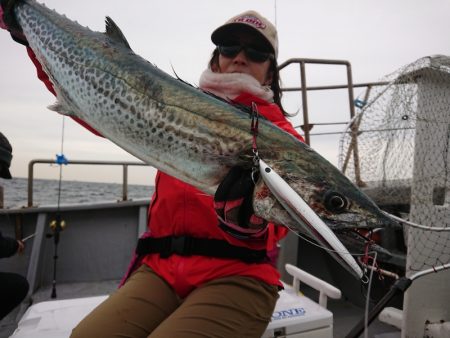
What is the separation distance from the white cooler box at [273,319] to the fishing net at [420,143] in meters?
1.06

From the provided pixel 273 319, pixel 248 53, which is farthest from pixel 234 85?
pixel 273 319

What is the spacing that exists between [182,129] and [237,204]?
1.75 ft

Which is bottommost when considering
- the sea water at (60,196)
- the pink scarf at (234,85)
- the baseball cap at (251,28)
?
the sea water at (60,196)

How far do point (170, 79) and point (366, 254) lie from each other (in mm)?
1466

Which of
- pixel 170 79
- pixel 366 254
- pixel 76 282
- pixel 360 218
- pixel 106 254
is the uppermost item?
pixel 170 79

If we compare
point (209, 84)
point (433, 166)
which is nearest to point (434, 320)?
point (433, 166)

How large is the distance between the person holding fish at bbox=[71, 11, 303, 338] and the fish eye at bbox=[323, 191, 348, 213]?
0.38 meters

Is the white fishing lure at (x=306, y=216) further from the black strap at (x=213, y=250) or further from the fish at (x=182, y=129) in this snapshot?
the black strap at (x=213, y=250)

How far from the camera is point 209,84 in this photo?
270 cm

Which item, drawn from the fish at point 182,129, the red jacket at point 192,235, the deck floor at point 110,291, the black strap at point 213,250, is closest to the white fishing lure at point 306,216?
the fish at point 182,129

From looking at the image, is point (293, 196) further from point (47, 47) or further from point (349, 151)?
point (349, 151)

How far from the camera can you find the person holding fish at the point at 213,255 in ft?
6.56

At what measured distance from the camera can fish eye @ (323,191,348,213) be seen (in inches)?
70.2

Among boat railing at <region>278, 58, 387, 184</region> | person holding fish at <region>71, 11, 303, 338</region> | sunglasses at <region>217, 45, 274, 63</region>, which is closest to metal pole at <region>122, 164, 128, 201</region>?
boat railing at <region>278, 58, 387, 184</region>
